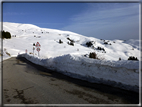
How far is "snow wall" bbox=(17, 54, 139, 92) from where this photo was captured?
13.5ft

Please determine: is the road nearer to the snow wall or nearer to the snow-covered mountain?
the snow wall

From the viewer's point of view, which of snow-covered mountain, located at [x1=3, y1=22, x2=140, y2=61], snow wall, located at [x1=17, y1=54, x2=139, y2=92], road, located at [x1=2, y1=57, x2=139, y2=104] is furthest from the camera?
snow-covered mountain, located at [x1=3, y1=22, x2=140, y2=61]

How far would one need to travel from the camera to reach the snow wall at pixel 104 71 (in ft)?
13.5

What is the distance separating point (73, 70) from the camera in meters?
6.39

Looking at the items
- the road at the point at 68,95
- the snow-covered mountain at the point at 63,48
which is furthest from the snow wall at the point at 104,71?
the snow-covered mountain at the point at 63,48

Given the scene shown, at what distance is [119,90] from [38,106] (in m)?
2.98

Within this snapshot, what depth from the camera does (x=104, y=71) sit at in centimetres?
500

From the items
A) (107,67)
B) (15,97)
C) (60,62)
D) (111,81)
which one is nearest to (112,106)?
(111,81)

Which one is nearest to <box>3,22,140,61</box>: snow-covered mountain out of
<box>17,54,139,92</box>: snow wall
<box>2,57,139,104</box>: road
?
<box>17,54,139,92</box>: snow wall

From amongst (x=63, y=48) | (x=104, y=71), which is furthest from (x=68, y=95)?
(x=63, y=48)

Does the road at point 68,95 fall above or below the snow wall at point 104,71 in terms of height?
below

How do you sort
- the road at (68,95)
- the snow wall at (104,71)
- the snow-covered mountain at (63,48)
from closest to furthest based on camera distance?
the road at (68,95), the snow wall at (104,71), the snow-covered mountain at (63,48)

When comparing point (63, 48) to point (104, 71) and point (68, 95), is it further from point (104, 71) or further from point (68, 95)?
point (68, 95)

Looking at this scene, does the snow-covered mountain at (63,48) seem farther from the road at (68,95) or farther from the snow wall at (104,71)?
the road at (68,95)
